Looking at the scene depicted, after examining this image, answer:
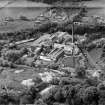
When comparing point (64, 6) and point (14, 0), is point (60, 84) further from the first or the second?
point (14, 0)

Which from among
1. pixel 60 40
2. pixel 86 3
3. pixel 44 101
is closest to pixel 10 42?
pixel 60 40

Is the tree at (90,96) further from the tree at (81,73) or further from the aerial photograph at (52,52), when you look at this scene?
the tree at (81,73)

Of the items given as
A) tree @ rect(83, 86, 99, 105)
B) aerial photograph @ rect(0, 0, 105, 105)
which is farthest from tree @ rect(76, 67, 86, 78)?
tree @ rect(83, 86, 99, 105)

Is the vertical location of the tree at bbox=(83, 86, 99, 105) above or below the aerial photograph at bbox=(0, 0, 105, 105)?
below

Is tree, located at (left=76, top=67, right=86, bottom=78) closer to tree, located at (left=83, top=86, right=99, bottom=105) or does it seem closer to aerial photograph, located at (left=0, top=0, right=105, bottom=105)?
aerial photograph, located at (left=0, top=0, right=105, bottom=105)

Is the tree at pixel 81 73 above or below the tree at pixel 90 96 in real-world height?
above

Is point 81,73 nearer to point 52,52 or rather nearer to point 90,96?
point 90,96

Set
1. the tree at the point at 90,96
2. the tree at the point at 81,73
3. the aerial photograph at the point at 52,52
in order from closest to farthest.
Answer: the tree at the point at 90,96 < the aerial photograph at the point at 52,52 < the tree at the point at 81,73

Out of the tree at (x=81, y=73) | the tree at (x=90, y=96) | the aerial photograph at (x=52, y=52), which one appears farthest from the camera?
the tree at (x=81, y=73)

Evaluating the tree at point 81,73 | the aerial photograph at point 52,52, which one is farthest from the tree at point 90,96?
the tree at point 81,73
